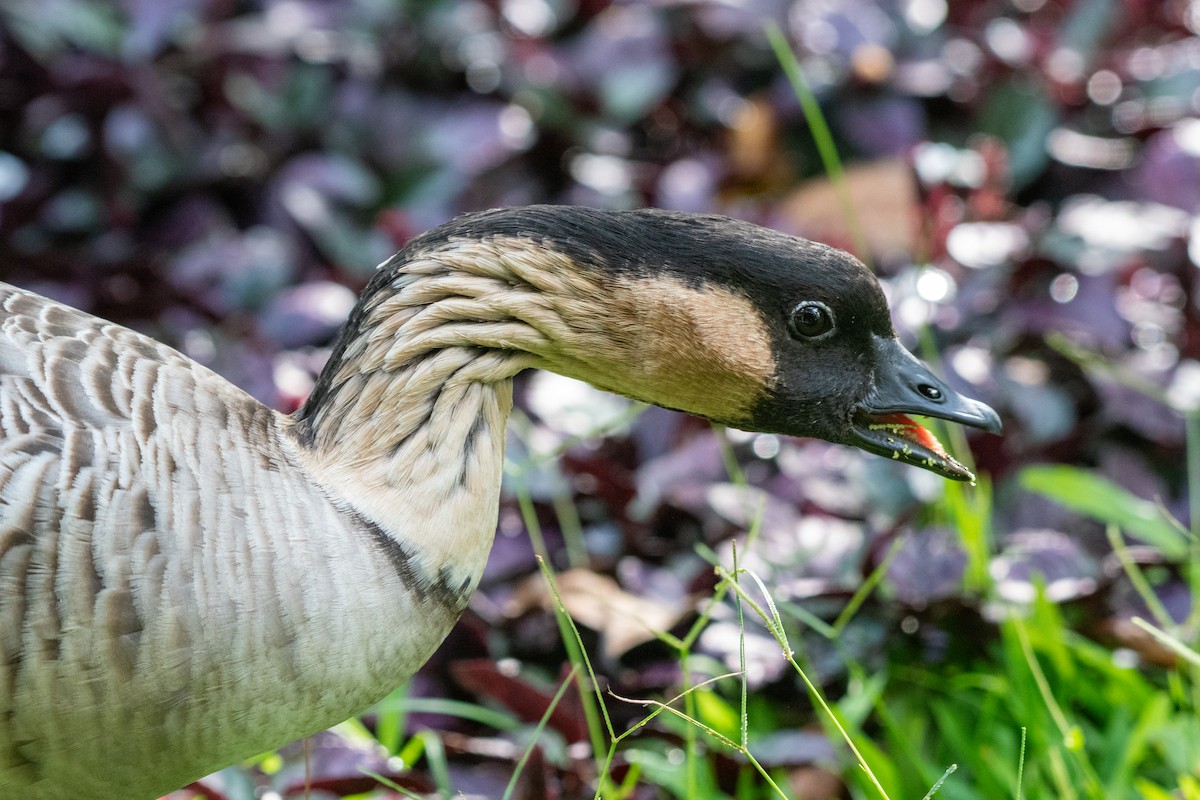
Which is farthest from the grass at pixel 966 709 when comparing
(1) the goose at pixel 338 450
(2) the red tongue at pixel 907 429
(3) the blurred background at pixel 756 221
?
(1) the goose at pixel 338 450

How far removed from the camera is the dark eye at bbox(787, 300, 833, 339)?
7.02ft

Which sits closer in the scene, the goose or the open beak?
the goose

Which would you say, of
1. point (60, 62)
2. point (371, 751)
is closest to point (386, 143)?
point (60, 62)

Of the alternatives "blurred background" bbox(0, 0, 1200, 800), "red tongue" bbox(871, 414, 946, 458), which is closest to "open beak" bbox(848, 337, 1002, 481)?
"red tongue" bbox(871, 414, 946, 458)

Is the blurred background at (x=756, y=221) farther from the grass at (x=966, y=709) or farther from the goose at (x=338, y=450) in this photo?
the goose at (x=338, y=450)

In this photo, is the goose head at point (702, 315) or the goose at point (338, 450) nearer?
the goose at point (338, 450)

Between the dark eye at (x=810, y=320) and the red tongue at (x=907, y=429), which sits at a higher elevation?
the dark eye at (x=810, y=320)

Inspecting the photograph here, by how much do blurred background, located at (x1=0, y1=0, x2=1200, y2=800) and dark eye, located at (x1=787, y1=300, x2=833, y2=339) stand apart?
1.41 feet

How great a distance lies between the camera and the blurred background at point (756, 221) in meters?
2.81

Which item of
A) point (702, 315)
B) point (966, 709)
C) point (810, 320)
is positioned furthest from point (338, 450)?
point (966, 709)

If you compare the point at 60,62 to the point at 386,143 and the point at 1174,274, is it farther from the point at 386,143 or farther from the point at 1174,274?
the point at 1174,274

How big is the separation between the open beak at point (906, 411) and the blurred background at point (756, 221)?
0.32 m

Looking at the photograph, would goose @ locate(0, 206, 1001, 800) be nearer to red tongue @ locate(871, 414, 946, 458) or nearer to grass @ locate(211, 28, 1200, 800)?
red tongue @ locate(871, 414, 946, 458)

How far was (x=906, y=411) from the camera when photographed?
2215 millimetres
